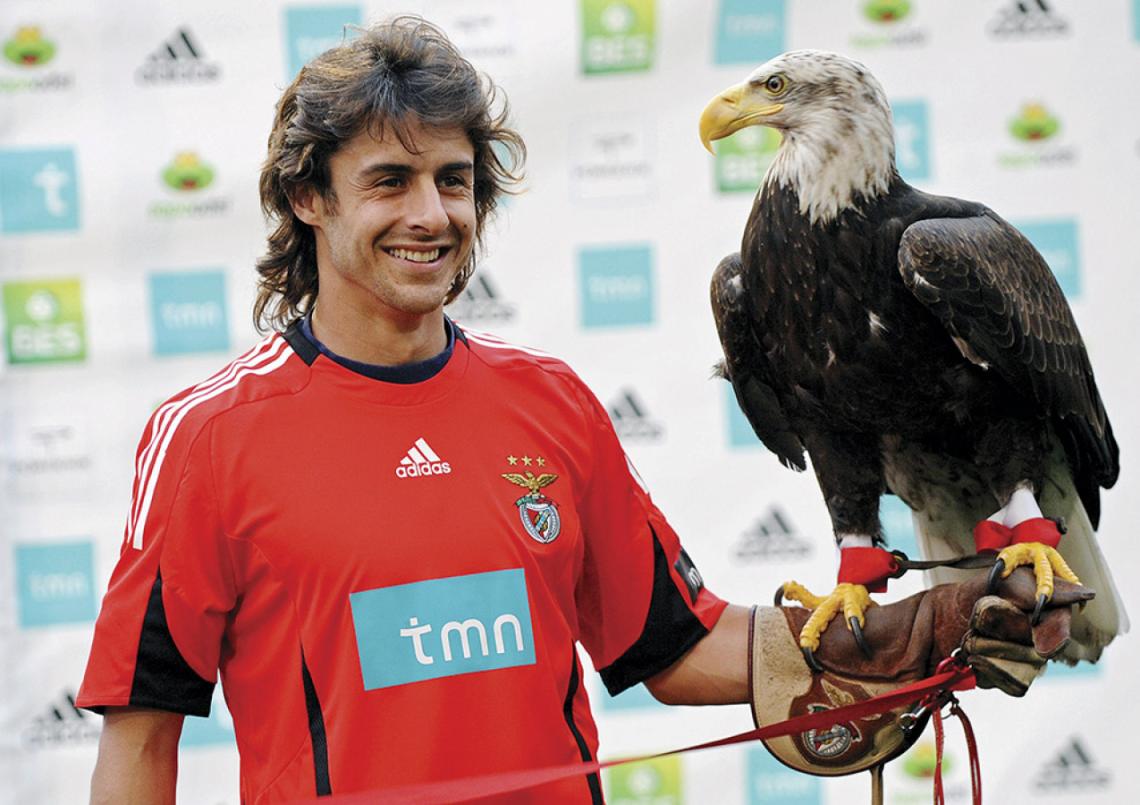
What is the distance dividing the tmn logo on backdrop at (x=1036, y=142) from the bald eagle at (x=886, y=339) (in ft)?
3.96

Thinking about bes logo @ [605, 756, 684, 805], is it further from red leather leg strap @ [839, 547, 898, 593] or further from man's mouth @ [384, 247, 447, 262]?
man's mouth @ [384, 247, 447, 262]

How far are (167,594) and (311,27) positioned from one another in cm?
173

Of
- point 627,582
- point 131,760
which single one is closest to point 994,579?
point 627,582

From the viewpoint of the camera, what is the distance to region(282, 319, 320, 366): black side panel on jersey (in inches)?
57.2

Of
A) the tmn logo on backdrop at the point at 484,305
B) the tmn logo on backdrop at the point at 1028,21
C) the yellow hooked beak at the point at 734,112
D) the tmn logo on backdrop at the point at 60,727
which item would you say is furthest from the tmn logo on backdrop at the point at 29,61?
the tmn logo on backdrop at the point at 1028,21

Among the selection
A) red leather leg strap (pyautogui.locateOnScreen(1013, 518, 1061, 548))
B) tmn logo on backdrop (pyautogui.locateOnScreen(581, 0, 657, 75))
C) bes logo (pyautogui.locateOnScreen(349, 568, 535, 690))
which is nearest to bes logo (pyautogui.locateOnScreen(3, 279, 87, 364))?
tmn logo on backdrop (pyautogui.locateOnScreen(581, 0, 657, 75))

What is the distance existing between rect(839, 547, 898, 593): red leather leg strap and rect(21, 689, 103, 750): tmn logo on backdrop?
1.73 m

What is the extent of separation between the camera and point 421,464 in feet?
4.62

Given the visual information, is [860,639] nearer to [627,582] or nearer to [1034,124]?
[627,582]

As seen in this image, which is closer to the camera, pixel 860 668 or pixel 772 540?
pixel 860 668

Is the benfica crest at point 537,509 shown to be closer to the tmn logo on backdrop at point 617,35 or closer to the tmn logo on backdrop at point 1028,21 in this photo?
the tmn logo on backdrop at point 617,35

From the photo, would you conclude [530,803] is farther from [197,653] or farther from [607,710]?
[607,710]

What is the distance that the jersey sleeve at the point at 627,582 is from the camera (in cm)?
156

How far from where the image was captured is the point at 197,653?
4.46ft
